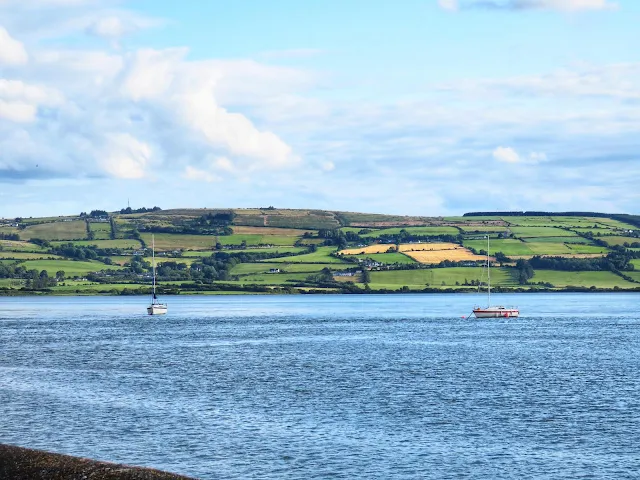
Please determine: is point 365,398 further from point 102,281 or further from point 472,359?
point 102,281

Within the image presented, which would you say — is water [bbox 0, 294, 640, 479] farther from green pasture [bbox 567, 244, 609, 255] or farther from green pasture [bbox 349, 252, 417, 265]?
green pasture [bbox 567, 244, 609, 255]

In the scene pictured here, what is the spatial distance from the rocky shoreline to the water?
7887 millimetres

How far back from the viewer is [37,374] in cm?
5806

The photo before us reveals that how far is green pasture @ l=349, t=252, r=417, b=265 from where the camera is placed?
191 metres

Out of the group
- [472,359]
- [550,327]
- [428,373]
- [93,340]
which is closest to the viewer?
[428,373]

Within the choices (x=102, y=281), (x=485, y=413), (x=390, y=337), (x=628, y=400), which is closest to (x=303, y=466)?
(x=485, y=413)

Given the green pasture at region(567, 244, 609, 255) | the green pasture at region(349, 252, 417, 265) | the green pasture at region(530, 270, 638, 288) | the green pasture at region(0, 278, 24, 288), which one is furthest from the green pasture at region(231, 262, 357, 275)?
the green pasture at region(567, 244, 609, 255)

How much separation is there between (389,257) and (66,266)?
6843 centimetres

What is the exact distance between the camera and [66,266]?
193 meters

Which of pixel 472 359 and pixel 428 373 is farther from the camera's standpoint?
pixel 472 359

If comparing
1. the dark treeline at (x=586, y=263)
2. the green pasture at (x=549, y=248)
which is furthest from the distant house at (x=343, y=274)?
the green pasture at (x=549, y=248)

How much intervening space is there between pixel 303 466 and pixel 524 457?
792 centimetres

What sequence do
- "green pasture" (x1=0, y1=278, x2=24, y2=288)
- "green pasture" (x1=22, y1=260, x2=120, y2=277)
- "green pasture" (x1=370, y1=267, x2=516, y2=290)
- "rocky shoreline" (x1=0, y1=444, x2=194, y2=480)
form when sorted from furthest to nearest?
"green pasture" (x1=22, y1=260, x2=120, y2=277)
"green pasture" (x1=0, y1=278, x2=24, y2=288)
"green pasture" (x1=370, y1=267, x2=516, y2=290)
"rocky shoreline" (x1=0, y1=444, x2=194, y2=480)

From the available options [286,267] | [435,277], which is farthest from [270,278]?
[435,277]
